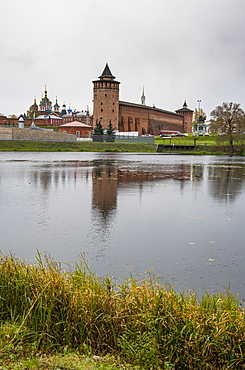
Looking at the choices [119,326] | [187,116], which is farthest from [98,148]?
[187,116]

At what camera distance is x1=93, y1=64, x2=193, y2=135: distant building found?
265ft

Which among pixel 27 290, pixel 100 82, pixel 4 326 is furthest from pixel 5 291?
pixel 100 82

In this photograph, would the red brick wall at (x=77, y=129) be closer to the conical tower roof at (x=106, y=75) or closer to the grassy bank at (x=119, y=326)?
the conical tower roof at (x=106, y=75)

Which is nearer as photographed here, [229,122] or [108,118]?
[229,122]

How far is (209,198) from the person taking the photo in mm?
11602

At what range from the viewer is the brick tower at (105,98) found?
8056 cm

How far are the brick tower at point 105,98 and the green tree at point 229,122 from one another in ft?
107

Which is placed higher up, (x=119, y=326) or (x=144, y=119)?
(x=144, y=119)

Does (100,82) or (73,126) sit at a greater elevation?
(100,82)

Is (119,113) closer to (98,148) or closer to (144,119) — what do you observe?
(144,119)

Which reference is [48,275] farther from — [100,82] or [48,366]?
[100,82]

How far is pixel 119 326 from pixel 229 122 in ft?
165

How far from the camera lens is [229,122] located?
167 feet

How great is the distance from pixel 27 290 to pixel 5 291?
0.23 meters
